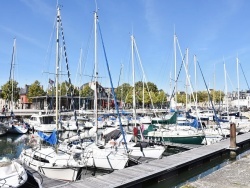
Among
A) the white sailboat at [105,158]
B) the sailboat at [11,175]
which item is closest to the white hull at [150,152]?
the white sailboat at [105,158]

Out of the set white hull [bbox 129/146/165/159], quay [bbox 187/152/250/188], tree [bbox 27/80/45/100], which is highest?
tree [bbox 27/80/45/100]

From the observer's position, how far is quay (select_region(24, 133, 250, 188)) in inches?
525

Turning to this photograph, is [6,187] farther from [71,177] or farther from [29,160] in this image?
[29,160]

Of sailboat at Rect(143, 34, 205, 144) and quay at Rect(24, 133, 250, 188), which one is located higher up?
sailboat at Rect(143, 34, 205, 144)

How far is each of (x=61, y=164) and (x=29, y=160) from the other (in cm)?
301

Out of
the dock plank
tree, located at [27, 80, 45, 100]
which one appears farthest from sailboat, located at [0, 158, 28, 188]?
tree, located at [27, 80, 45, 100]

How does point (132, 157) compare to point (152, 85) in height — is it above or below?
below

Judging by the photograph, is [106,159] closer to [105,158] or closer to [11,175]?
[105,158]

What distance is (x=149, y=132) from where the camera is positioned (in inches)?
1158

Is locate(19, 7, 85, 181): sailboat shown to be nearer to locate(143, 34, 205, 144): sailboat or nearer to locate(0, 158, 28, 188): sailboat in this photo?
locate(0, 158, 28, 188): sailboat

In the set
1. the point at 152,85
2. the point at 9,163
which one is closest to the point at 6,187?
the point at 9,163

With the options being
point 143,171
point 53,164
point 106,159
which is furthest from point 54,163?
point 143,171

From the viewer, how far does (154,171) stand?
15.6m

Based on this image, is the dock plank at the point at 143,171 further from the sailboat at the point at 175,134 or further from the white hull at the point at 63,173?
the sailboat at the point at 175,134
